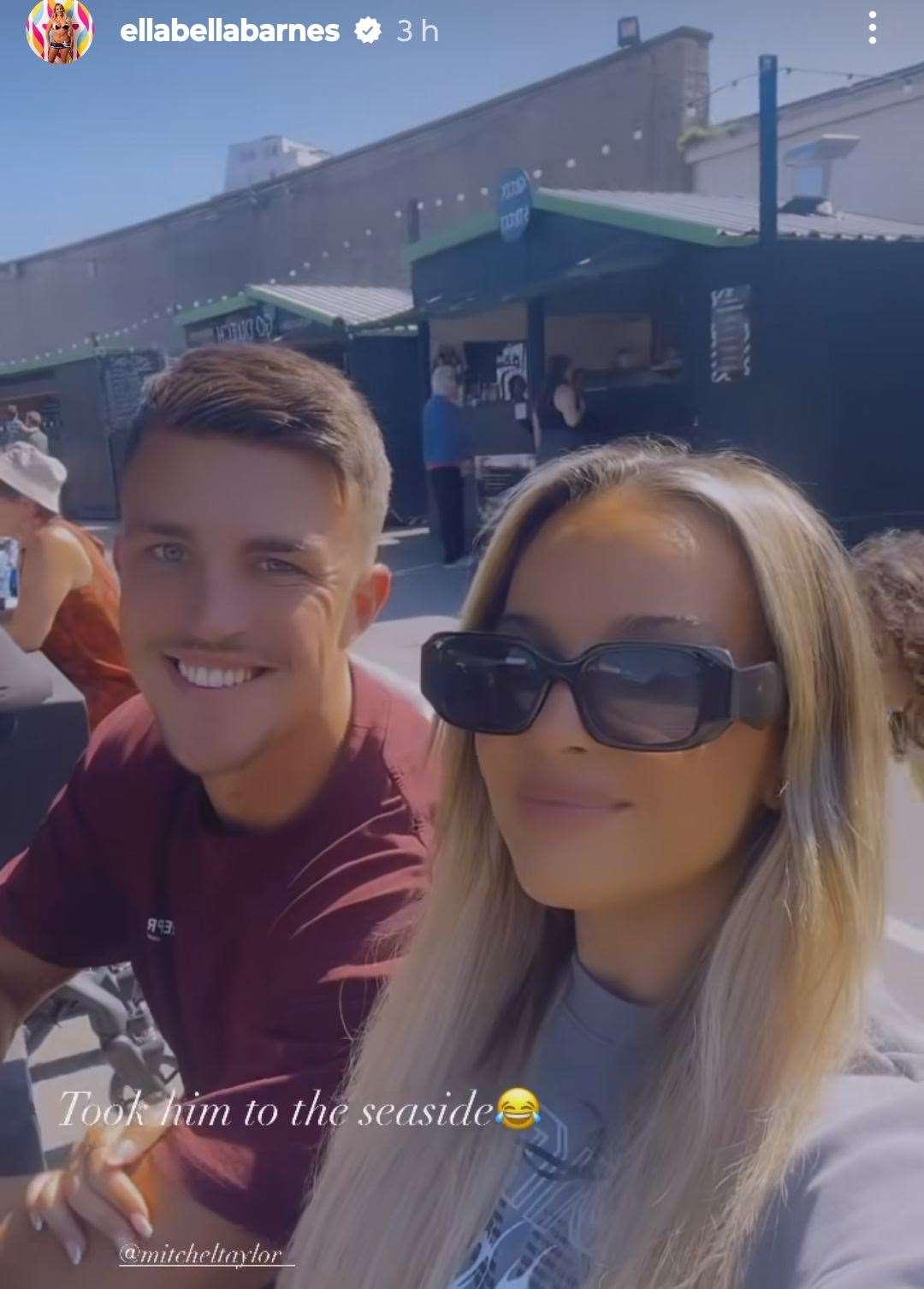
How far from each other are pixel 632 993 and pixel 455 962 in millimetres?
153

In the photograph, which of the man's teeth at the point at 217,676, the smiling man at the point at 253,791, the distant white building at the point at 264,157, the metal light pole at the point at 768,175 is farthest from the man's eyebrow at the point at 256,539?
the metal light pole at the point at 768,175

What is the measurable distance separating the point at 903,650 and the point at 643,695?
109 cm

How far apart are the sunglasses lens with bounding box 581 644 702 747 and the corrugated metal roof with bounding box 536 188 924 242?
220 inches

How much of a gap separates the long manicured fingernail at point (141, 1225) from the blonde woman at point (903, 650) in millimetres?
1187

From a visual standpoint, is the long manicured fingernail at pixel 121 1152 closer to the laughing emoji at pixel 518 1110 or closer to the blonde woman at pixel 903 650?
the laughing emoji at pixel 518 1110

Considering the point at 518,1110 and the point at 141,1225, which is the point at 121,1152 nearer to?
the point at 141,1225

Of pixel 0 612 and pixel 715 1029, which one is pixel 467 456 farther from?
pixel 715 1029

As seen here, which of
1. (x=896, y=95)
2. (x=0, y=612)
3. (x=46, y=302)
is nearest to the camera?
(x=0, y=612)

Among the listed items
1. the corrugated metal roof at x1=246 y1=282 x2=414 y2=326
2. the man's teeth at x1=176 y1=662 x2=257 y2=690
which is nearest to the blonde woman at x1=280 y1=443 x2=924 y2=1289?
the man's teeth at x1=176 y1=662 x2=257 y2=690

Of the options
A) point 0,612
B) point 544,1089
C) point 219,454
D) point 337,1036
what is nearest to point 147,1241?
point 337,1036

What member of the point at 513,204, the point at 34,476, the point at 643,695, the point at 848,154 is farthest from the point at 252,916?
the point at 848,154

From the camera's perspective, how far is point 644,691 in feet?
2.38

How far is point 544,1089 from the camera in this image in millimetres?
802

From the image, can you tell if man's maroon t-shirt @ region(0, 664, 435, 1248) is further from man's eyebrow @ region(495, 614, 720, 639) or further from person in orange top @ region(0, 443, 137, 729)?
person in orange top @ region(0, 443, 137, 729)
